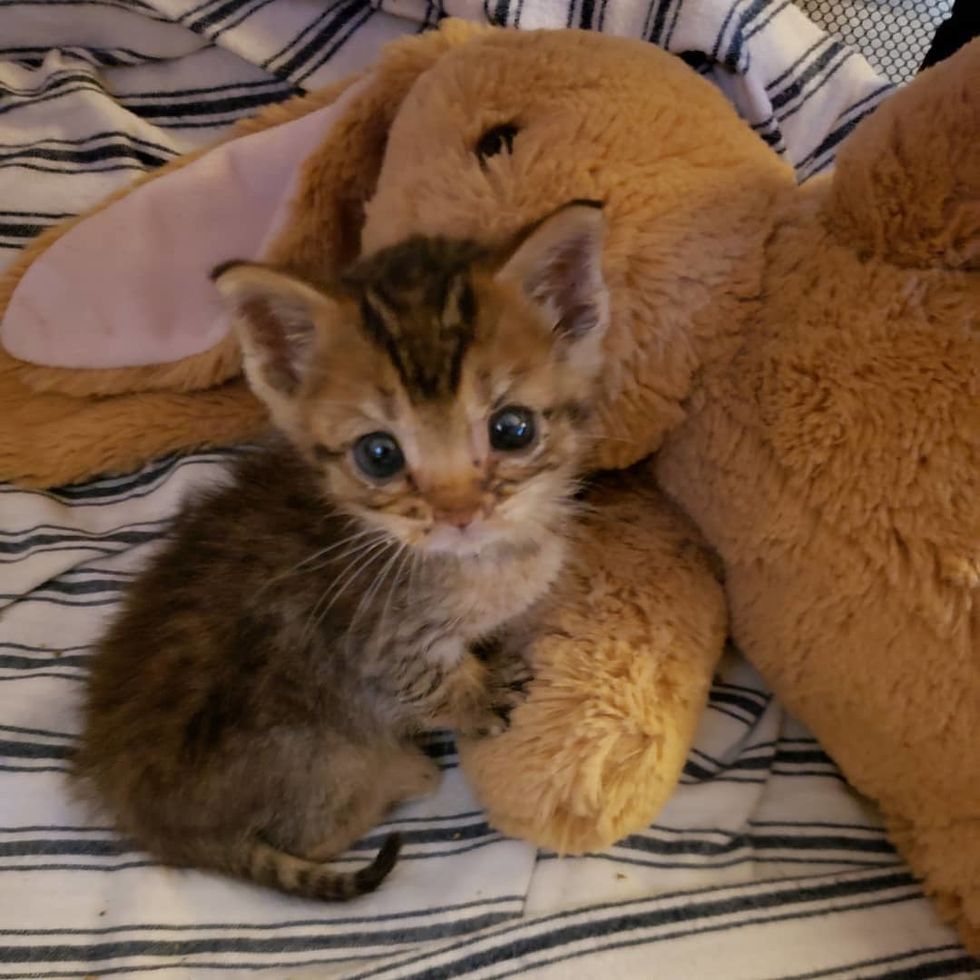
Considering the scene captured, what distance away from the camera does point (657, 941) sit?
940mm

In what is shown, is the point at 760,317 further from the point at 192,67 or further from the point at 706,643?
the point at 192,67

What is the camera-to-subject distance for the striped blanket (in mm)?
953

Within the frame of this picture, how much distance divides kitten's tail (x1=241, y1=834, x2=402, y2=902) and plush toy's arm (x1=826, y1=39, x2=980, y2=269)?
79 centimetres

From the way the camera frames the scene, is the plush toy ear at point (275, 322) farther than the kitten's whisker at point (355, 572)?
No

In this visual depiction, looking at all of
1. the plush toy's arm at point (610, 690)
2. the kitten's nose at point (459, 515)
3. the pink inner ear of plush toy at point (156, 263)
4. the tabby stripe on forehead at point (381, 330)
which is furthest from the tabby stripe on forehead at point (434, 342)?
the pink inner ear of plush toy at point (156, 263)

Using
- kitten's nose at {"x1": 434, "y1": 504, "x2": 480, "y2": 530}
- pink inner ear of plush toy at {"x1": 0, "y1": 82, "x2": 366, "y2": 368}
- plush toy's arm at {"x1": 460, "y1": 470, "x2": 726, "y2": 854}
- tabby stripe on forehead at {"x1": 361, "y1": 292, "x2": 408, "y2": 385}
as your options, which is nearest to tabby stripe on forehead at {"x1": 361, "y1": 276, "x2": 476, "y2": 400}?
tabby stripe on forehead at {"x1": 361, "y1": 292, "x2": 408, "y2": 385}

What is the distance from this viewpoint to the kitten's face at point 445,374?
847mm

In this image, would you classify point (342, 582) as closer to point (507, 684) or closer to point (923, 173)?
point (507, 684)

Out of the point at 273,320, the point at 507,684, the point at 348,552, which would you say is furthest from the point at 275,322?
the point at 507,684

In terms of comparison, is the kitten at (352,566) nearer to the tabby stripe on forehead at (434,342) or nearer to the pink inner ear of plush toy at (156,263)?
the tabby stripe on forehead at (434,342)

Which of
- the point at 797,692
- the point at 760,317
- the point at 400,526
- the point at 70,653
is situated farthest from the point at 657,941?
the point at 70,653

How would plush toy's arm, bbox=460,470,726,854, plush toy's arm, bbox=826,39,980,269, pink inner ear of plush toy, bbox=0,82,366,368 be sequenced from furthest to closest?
1. pink inner ear of plush toy, bbox=0,82,366,368
2. plush toy's arm, bbox=460,470,726,854
3. plush toy's arm, bbox=826,39,980,269

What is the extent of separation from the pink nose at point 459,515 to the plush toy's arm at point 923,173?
0.44 meters

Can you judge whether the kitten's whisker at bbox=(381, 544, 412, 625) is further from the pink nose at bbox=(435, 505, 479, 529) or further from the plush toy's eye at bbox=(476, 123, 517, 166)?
the plush toy's eye at bbox=(476, 123, 517, 166)
